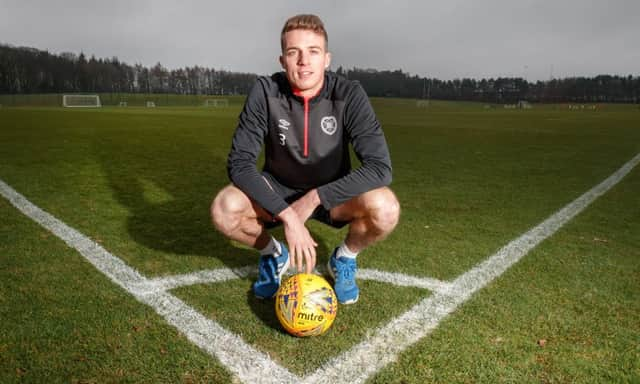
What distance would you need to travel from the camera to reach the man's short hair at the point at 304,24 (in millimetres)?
3070

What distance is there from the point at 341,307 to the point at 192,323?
0.98m

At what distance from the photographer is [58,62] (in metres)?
119

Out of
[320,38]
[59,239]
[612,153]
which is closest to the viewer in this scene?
[320,38]

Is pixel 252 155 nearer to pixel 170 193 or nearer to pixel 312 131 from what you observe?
pixel 312 131

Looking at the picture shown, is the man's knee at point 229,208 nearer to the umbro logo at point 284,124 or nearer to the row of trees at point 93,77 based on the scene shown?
the umbro logo at point 284,124

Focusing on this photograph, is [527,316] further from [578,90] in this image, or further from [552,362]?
[578,90]

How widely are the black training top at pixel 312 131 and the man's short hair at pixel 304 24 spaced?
375 mm

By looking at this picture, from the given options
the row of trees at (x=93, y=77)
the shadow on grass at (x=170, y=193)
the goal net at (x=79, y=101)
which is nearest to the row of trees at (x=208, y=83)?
the row of trees at (x=93, y=77)

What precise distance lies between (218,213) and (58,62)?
13930cm

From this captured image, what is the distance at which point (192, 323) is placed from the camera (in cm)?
274

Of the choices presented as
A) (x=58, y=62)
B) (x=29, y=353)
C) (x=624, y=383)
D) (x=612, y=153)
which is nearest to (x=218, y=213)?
(x=29, y=353)

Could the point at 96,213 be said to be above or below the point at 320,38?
below

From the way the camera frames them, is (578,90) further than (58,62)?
Yes

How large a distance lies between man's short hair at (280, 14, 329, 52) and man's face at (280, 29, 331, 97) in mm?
26
